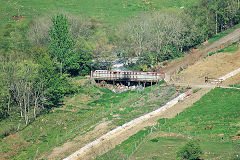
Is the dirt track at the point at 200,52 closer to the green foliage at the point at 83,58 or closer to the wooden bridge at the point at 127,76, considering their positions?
the wooden bridge at the point at 127,76

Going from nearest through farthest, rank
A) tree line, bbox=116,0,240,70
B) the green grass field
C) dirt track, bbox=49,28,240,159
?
dirt track, bbox=49,28,240,159, the green grass field, tree line, bbox=116,0,240,70

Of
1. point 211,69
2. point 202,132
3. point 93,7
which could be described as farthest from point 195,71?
point 93,7

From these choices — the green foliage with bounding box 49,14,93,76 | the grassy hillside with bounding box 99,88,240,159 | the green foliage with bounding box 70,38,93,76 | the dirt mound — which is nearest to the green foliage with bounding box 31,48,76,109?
the green foliage with bounding box 49,14,93,76

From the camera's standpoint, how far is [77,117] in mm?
78188

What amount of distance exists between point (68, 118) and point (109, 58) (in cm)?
2796

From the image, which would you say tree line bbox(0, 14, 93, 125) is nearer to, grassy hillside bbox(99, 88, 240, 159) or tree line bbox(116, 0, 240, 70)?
tree line bbox(116, 0, 240, 70)

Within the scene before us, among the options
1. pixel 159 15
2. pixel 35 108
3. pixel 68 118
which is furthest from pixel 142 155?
pixel 159 15

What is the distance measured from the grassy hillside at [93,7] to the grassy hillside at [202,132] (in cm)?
7274

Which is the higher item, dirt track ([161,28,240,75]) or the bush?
dirt track ([161,28,240,75])

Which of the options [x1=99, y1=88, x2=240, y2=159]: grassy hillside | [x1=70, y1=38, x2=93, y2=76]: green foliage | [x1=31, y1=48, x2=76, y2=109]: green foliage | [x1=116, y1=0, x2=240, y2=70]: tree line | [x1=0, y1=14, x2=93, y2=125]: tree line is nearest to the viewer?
[x1=99, y1=88, x2=240, y2=159]: grassy hillside

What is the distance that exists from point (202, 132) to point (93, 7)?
3901 inches

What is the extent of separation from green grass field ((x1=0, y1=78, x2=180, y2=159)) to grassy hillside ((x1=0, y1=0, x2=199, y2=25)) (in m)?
58.3

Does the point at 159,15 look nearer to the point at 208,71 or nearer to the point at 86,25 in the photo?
the point at 86,25

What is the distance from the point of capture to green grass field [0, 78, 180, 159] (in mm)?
66438
